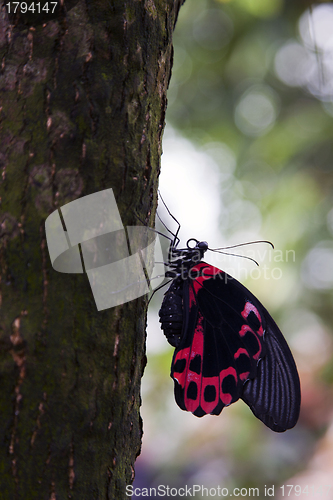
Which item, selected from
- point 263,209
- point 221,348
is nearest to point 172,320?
point 221,348

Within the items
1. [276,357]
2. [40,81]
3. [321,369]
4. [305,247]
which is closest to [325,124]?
[305,247]

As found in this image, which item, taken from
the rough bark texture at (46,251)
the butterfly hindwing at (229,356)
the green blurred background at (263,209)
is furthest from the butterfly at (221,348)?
the green blurred background at (263,209)

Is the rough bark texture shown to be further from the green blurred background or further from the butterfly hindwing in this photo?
the green blurred background

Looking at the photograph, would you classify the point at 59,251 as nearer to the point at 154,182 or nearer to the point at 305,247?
the point at 154,182

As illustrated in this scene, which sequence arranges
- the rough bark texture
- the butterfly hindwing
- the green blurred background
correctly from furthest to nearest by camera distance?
the green blurred background < the butterfly hindwing < the rough bark texture

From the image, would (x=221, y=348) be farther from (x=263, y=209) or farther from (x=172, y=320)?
(x=263, y=209)

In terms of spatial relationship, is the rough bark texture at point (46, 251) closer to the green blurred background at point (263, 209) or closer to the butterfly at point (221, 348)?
the butterfly at point (221, 348)

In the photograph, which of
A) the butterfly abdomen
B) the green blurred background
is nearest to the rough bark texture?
the butterfly abdomen
